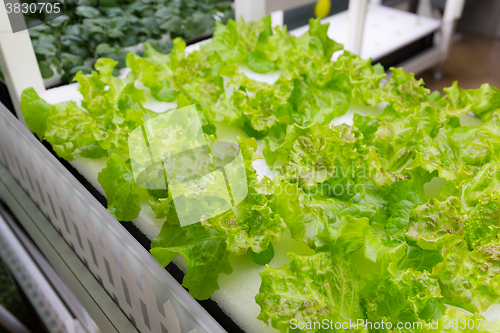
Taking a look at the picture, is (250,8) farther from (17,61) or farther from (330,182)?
(330,182)

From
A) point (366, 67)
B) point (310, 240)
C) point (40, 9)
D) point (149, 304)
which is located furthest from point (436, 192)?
point (40, 9)

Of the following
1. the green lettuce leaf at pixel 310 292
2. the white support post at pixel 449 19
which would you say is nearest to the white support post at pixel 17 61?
the green lettuce leaf at pixel 310 292

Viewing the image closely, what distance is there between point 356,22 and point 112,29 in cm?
111

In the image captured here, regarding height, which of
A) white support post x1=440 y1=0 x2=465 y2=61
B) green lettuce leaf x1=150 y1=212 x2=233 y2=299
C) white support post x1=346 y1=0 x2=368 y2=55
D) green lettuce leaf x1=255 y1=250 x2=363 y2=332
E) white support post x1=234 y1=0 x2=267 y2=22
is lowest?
white support post x1=440 y1=0 x2=465 y2=61

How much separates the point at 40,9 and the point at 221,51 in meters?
0.49

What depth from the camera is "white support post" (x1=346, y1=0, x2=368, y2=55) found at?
1.77 meters

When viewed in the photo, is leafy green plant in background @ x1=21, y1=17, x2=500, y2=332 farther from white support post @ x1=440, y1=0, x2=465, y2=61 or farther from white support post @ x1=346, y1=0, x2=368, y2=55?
white support post @ x1=440, y1=0, x2=465, y2=61

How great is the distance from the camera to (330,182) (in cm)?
70

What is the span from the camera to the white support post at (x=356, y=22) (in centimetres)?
177

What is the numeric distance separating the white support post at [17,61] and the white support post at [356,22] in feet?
4.41

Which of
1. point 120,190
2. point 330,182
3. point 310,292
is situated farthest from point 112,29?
point 310,292

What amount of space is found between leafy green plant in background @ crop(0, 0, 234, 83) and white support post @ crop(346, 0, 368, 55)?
2.16ft

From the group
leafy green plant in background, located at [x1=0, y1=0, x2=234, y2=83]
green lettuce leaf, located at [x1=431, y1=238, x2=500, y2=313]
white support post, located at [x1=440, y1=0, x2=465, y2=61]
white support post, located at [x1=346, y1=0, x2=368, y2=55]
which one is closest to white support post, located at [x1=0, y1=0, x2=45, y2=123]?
leafy green plant in background, located at [x1=0, y1=0, x2=234, y2=83]

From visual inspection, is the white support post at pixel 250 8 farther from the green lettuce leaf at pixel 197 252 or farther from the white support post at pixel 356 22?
the green lettuce leaf at pixel 197 252
